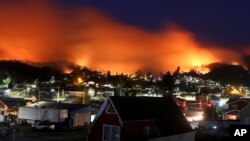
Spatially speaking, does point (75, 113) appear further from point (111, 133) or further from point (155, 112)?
point (111, 133)

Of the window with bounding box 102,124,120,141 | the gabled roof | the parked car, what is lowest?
Answer: the parked car

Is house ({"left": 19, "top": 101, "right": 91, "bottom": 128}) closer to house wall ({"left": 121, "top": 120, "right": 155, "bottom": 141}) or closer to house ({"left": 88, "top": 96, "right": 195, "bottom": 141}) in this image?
house ({"left": 88, "top": 96, "right": 195, "bottom": 141})

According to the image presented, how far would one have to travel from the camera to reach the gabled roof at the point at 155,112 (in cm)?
2822

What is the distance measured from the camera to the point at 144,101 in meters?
31.2

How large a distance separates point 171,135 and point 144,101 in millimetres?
3287

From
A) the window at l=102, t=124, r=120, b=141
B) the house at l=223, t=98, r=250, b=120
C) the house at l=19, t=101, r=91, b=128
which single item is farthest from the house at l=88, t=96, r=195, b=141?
the house at l=223, t=98, r=250, b=120

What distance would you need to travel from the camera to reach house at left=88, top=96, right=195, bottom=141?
27.7 m

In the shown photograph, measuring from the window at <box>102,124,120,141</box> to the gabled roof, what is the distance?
1017 millimetres

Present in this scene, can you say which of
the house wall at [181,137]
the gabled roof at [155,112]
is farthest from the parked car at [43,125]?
the house wall at [181,137]

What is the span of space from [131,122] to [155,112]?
373 centimetres

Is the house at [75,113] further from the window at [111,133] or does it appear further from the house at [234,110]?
the house at [234,110]

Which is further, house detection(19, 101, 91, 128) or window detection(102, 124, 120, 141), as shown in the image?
house detection(19, 101, 91, 128)

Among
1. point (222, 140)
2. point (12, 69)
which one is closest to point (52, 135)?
point (222, 140)

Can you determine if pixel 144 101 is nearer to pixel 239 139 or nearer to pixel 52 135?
pixel 52 135
